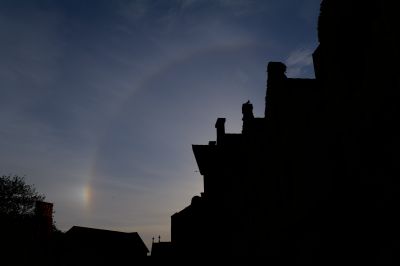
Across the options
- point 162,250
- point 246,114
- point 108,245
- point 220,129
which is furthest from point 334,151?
point 162,250

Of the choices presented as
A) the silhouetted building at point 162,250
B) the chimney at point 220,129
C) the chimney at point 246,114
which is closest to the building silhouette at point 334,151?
the chimney at point 246,114

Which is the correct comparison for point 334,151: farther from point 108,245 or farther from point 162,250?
point 162,250

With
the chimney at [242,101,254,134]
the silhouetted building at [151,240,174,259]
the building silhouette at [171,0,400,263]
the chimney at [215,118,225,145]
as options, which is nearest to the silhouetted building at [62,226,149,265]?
the silhouetted building at [151,240,174,259]

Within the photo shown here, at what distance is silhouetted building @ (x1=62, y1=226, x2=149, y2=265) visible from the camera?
3231 centimetres

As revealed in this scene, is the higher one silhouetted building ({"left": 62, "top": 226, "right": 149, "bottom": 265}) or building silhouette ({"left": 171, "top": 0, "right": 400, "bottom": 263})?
building silhouette ({"left": 171, "top": 0, "right": 400, "bottom": 263})

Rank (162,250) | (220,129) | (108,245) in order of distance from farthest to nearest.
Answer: (162,250)
(108,245)
(220,129)

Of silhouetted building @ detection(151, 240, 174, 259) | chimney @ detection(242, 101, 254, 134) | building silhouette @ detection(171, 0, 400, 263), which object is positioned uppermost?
chimney @ detection(242, 101, 254, 134)

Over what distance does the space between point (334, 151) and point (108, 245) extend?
106ft

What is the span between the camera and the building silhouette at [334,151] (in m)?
7.22

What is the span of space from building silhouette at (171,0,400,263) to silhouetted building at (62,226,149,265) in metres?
20.1

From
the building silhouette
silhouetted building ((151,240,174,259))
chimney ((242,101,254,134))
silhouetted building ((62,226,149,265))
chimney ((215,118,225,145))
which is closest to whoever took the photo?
the building silhouette

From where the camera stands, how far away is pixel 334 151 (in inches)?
366

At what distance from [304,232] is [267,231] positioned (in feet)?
12.1

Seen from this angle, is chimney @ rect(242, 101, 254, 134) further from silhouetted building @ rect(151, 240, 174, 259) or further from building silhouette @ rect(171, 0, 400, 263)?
silhouetted building @ rect(151, 240, 174, 259)
